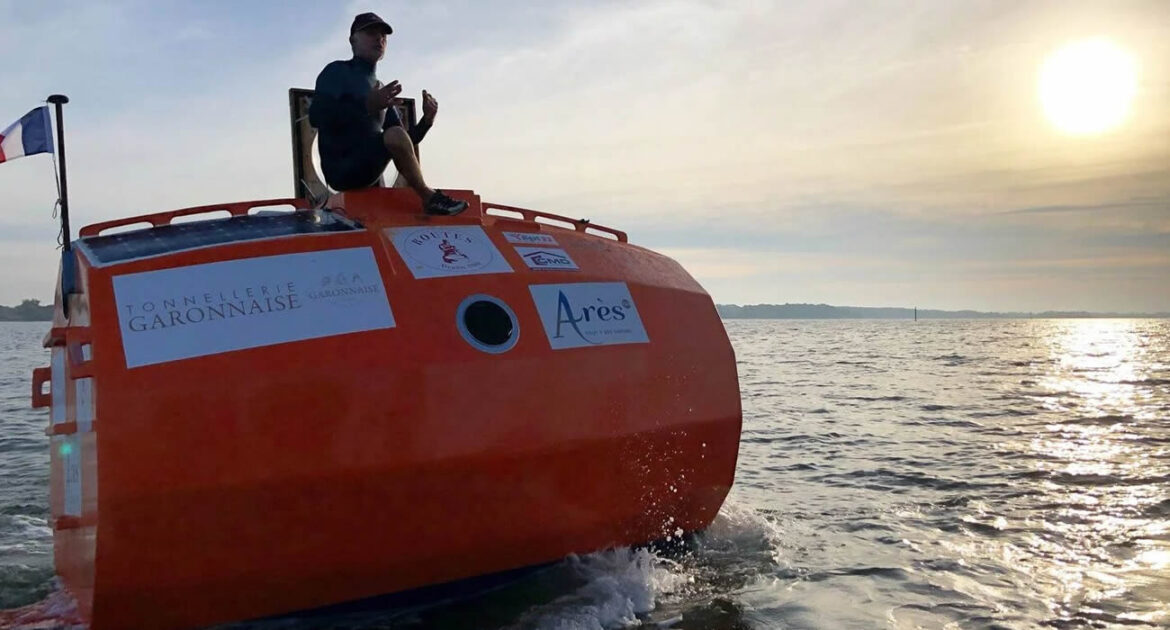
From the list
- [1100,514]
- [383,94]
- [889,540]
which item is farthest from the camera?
[1100,514]

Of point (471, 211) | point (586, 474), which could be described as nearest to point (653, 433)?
point (586, 474)

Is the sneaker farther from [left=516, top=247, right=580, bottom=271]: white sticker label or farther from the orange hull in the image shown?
[left=516, top=247, right=580, bottom=271]: white sticker label

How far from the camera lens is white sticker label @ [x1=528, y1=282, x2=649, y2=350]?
3.99 metres

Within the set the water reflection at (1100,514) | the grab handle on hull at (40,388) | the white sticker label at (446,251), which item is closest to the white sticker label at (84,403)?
the grab handle on hull at (40,388)

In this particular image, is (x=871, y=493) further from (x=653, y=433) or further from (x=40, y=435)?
(x=40, y=435)

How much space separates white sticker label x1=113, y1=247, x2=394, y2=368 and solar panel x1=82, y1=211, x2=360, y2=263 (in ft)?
0.78

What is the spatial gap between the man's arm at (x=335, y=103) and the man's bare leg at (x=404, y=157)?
21 cm

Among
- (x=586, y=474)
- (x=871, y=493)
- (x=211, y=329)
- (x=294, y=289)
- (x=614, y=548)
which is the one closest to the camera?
(x=211, y=329)

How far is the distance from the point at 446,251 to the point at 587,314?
2.24 feet

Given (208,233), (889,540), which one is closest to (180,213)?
(208,233)

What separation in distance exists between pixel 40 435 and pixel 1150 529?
1086cm

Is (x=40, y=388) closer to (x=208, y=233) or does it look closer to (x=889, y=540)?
(x=208, y=233)

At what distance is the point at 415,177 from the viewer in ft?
14.2

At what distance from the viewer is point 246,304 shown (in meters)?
3.46
